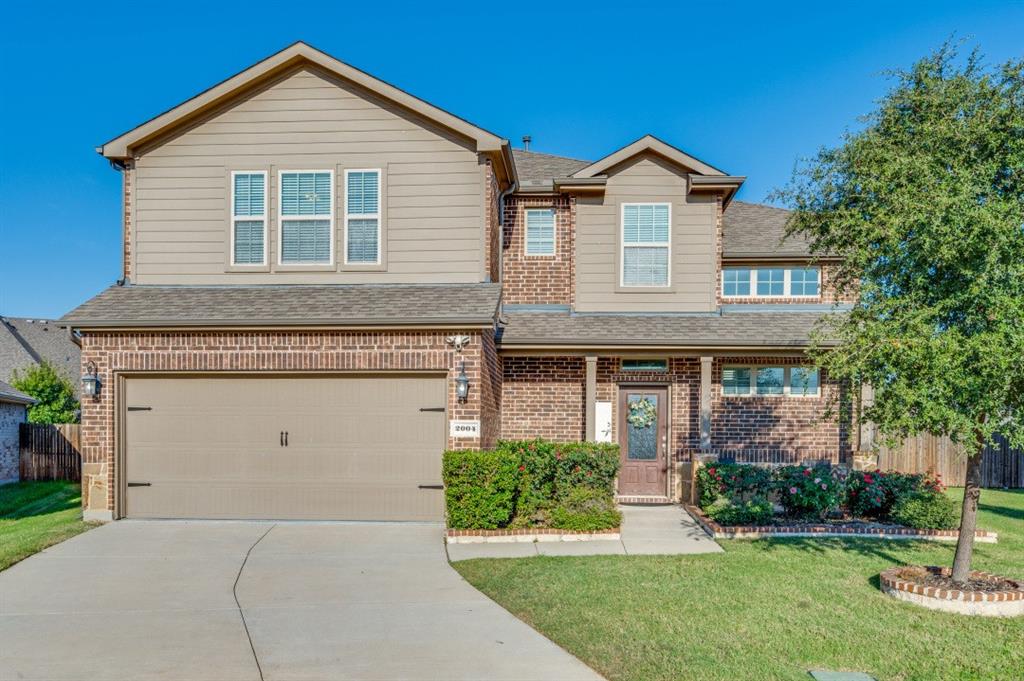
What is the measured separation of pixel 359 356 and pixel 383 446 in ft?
4.36

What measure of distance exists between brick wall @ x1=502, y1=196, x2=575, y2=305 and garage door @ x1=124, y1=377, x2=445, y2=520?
371 cm

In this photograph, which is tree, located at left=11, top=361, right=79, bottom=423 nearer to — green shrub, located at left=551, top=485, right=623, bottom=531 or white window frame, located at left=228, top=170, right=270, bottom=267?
white window frame, located at left=228, top=170, right=270, bottom=267

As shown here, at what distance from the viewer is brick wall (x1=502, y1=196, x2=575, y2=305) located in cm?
1373

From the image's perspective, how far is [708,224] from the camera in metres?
13.3

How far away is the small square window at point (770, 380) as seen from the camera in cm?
1335

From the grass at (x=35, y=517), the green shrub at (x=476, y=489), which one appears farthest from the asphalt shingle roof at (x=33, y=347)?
the green shrub at (x=476, y=489)

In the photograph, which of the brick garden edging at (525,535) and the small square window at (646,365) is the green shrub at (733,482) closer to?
the brick garden edging at (525,535)

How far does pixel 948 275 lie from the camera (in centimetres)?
697

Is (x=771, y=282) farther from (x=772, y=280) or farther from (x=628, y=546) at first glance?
(x=628, y=546)

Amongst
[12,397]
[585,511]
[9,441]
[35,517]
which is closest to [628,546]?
[585,511]

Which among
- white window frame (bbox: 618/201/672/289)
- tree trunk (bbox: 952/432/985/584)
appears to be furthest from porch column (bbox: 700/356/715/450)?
tree trunk (bbox: 952/432/985/584)

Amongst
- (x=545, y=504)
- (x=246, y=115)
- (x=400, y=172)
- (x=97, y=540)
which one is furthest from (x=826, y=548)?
(x=246, y=115)

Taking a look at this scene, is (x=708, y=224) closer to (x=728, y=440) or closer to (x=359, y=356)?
(x=728, y=440)

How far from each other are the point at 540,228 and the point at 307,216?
4.29 m
